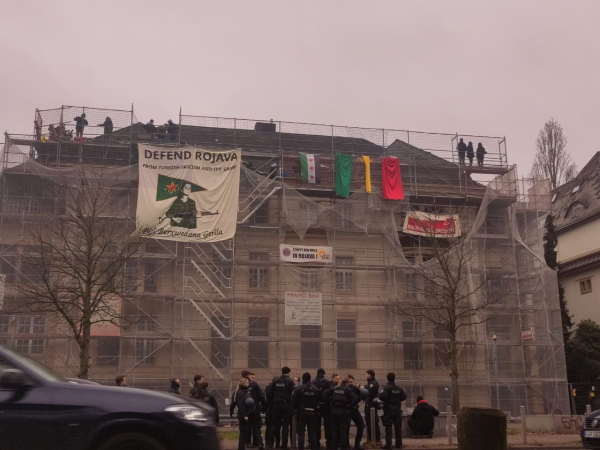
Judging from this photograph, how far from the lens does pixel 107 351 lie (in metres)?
30.4

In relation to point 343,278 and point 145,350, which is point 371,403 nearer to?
point 145,350

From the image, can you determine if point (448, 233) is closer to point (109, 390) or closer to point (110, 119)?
point (110, 119)

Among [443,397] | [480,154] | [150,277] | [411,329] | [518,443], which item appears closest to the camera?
[518,443]

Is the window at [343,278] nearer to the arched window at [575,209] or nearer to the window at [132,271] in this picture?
the window at [132,271]

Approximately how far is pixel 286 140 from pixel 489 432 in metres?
29.6

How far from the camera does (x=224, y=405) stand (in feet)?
98.9

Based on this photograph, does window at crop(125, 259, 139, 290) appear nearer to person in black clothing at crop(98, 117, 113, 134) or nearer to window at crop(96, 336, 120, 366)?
window at crop(96, 336, 120, 366)

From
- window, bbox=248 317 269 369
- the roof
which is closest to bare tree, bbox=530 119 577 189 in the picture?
the roof

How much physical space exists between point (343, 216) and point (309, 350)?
609 cm

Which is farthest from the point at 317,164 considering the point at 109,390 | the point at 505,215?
the point at 109,390

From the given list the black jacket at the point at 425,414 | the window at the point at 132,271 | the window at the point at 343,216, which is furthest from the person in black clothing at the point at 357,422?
the window at the point at 343,216

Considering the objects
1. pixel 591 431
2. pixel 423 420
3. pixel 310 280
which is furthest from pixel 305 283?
pixel 591 431

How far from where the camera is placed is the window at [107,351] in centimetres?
3028

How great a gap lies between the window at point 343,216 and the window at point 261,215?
3.23 metres
